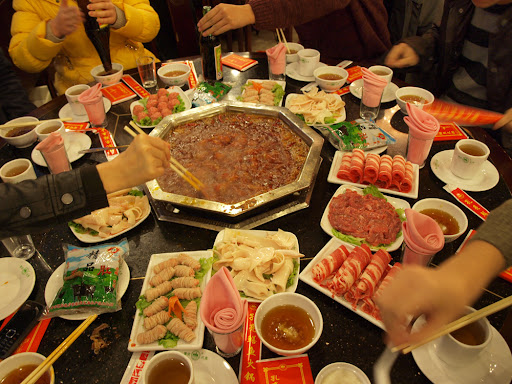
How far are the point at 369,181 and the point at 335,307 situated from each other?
86 cm

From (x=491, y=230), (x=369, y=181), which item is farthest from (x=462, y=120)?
(x=491, y=230)

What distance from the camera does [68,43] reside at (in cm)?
334

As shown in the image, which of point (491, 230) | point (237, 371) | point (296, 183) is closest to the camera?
point (491, 230)

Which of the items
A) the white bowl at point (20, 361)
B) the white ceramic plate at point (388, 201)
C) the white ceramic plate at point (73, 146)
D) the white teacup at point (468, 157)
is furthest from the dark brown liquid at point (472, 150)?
the white ceramic plate at point (73, 146)

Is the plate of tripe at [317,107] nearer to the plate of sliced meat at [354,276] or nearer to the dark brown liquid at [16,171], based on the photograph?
the plate of sliced meat at [354,276]

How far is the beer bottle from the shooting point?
2.99 m

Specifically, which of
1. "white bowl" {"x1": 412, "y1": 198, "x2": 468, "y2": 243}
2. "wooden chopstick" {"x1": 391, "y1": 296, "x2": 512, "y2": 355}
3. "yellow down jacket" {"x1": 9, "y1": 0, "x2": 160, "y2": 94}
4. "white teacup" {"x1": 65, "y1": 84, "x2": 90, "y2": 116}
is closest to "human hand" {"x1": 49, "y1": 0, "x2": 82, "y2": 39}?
"yellow down jacket" {"x1": 9, "y1": 0, "x2": 160, "y2": 94}

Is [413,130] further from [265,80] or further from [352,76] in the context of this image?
[265,80]

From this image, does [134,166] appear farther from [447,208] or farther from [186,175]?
[447,208]

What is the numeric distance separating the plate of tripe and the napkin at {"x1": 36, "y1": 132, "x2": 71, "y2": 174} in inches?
63.2

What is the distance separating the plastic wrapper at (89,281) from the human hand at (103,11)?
2.14 meters

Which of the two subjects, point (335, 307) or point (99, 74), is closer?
point (335, 307)

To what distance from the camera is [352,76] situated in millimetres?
3098

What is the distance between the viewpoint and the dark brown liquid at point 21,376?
1297mm
